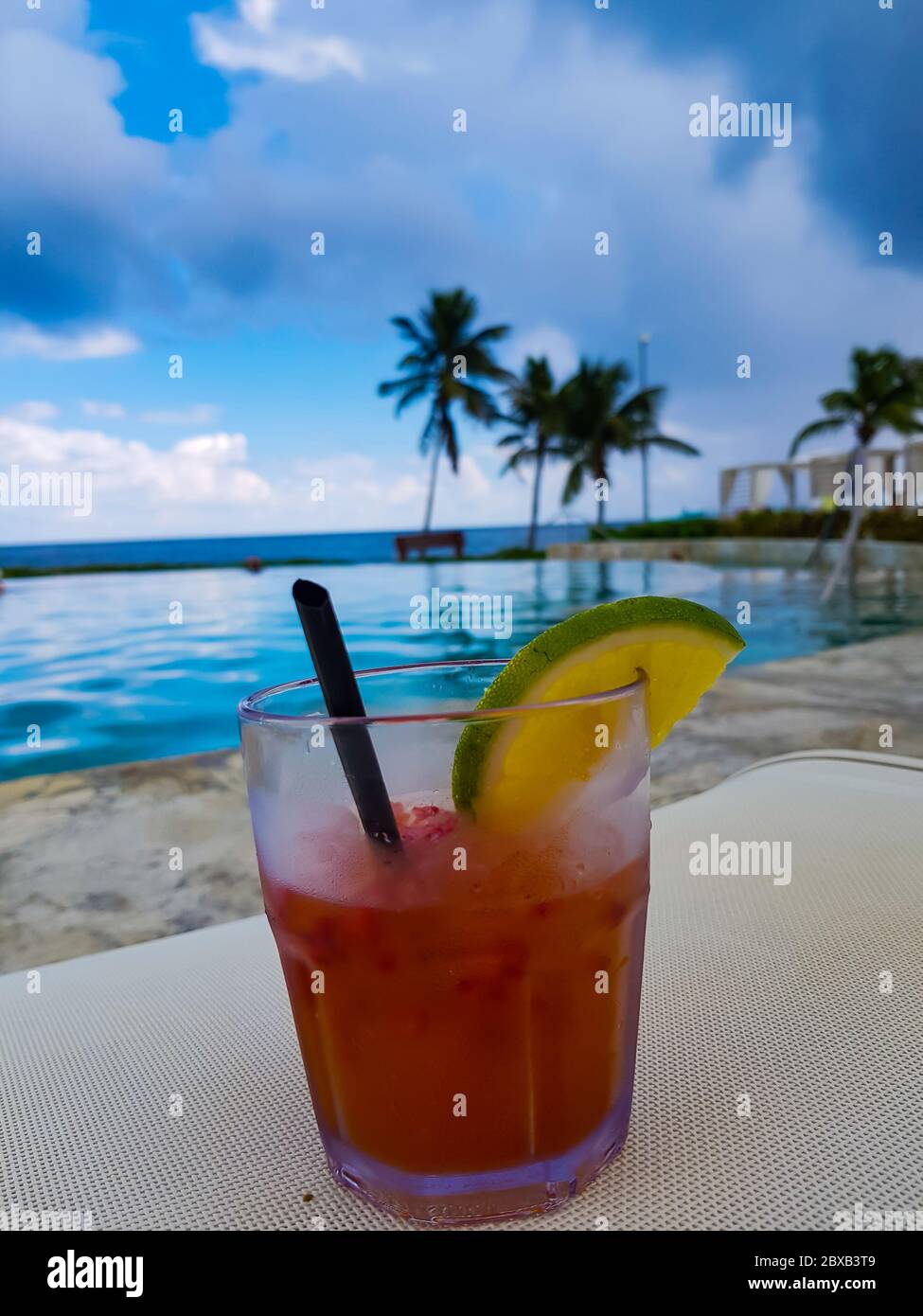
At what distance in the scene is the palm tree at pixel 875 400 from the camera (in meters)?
14.3

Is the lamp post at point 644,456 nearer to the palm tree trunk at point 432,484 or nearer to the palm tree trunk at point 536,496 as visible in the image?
the palm tree trunk at point 536,496

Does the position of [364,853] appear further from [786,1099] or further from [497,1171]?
[786,1099]

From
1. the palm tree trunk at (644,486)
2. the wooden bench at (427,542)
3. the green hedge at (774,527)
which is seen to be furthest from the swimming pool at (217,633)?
the palm tree trunk at (644,486)

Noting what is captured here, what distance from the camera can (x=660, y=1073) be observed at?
0.56 meters

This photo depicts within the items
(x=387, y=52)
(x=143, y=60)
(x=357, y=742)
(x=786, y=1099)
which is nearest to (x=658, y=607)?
(x=357, y=742)

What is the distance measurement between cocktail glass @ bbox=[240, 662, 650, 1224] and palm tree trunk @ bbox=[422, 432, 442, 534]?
776 inches

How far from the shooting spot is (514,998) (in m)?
0.47

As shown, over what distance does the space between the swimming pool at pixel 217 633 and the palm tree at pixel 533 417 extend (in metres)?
6.79

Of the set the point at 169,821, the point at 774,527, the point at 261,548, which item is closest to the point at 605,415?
the point at 774,527

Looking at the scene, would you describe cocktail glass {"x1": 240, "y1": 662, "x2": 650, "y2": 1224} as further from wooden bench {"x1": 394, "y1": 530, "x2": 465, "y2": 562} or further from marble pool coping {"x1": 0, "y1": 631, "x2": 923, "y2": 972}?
wooden bench {"x1": 394, "y1": 530, "x2": 465, "y2": 562}

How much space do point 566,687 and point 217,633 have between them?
7653mm

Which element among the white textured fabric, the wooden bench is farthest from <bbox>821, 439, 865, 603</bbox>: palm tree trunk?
the white textured fabric

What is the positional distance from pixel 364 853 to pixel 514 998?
107 millimetres

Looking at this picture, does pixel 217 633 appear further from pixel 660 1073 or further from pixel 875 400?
pixel 875 400
